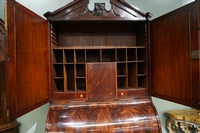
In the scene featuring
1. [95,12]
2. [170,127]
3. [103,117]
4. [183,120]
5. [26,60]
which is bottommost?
[170,127]

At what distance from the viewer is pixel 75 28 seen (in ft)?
5.43

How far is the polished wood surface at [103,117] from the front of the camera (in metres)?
1.26

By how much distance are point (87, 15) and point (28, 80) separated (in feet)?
2.72

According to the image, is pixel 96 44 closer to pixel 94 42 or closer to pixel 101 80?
pixel 94 42

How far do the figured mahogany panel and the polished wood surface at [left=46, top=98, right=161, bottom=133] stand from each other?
83 mm

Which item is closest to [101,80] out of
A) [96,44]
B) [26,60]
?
[96,44]

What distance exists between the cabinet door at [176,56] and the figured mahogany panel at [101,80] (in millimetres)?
442

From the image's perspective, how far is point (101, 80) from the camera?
1360 millimetres

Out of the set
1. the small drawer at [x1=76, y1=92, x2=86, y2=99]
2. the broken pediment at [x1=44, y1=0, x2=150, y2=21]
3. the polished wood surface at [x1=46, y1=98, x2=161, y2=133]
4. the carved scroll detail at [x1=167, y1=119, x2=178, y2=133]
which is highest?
the broken pediment at [x1=44, y1=0, x2=150, y2=21]

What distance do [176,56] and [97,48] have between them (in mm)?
731

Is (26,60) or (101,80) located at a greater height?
(26,60)

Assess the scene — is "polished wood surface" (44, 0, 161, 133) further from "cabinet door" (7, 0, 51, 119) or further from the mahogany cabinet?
"cabinet door" (7, 0, 51, 119)

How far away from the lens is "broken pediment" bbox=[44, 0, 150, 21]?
4.39 ft

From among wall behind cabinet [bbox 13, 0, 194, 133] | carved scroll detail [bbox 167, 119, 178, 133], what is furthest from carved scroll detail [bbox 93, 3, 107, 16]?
carved scroll detail [bbox 167, 119, 178, 133]
